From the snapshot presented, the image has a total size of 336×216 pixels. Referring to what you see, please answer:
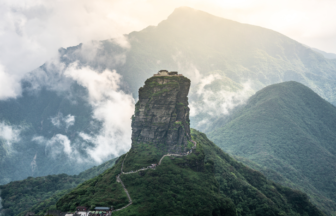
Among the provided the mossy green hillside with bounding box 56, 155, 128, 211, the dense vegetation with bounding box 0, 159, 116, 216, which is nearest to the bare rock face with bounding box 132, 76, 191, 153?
the mossy green hillside with bounding box 56, 155, 128, 211

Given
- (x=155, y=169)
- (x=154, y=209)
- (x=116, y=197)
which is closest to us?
(x=154, y=209)

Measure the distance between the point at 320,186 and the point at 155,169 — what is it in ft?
511

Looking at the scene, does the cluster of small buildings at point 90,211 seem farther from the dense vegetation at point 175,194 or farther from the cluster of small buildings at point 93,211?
the dense vegetation at point 175,194

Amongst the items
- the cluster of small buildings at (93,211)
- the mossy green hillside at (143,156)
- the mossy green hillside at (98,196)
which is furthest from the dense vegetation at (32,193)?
the cluster of small buildings at (93,211)

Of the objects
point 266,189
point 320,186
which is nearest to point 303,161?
point 320,186

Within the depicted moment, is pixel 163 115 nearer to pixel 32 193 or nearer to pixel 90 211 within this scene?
pixel 90 211

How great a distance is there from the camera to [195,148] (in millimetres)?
84250

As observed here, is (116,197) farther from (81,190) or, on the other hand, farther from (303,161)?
(303,161)

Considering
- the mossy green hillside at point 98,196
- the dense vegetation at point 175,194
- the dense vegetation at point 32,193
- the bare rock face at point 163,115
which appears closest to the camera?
the mossy green hillside at point 98,196

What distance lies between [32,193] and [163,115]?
11245cm

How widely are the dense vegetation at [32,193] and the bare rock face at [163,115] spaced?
6978cm

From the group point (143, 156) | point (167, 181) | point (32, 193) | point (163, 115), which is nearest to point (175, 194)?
point (167, 181)

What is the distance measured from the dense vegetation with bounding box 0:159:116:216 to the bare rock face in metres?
69.8

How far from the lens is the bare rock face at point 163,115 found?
81.0 meters
